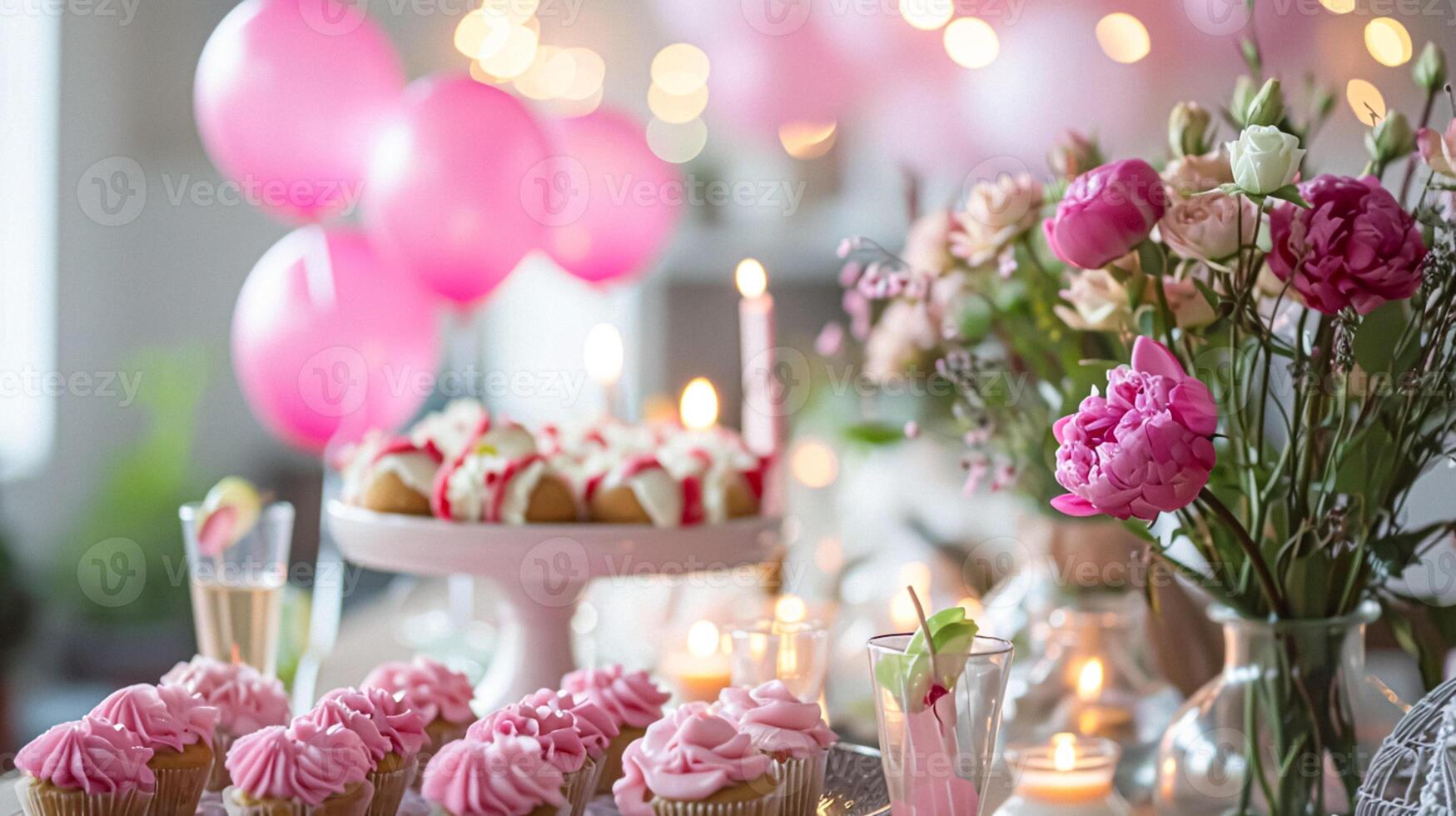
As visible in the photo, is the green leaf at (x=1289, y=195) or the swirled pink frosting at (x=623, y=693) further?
the swirled pink frosting at (x=623, y=693)

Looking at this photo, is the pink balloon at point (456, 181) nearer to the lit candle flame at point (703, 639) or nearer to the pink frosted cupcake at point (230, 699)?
the lit candle flame at point (703, 639)

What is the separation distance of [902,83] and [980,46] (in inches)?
5.8

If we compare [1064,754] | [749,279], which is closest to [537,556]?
[749,279]

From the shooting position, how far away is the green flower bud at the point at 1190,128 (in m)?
0.87

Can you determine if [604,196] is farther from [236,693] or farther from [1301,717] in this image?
[1301,717]

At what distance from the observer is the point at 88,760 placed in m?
0.83

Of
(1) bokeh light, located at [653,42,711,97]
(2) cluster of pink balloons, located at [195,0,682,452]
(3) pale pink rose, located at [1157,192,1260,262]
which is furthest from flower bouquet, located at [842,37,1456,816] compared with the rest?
(1) bokeh light, located at [653,42,711,97]

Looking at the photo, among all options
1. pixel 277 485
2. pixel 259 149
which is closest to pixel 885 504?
pixel 259 149

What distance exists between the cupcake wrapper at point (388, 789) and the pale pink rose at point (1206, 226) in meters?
0.61

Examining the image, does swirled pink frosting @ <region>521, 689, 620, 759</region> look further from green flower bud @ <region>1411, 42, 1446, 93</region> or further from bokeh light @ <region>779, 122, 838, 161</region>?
bokeh light @ <region>779, 122, 838, 161</region>

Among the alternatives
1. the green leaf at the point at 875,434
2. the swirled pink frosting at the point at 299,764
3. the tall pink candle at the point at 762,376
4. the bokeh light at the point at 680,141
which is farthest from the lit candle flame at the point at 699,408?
the bokeh light at the point at 680,141

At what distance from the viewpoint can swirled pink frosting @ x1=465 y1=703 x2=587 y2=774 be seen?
0.84 metres

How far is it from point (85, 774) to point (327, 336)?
0.91 m

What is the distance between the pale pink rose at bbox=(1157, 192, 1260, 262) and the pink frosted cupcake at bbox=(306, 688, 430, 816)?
1.94ft
